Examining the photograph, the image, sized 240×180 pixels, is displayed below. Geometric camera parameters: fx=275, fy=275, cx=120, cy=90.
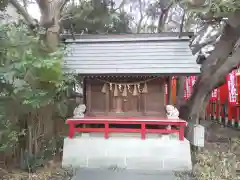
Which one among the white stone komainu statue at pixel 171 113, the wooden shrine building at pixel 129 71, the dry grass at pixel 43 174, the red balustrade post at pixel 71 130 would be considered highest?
the wooden shrine building at pixel 129 71

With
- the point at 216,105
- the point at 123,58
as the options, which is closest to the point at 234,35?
the point at 123,58

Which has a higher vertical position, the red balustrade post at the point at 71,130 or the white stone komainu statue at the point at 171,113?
the white stone komainu statue at the point at 171,113

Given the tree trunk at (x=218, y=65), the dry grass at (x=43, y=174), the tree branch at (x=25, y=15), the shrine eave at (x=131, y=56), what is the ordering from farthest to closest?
the tree trunk at (x=218, y=65)
the tree branch at (x=25, y=15)
the shrine eave at (x=131, y=56)
the dry grass at (x=43, y=174)

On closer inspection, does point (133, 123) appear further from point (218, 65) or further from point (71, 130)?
point (218, 65)

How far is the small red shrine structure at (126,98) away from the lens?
8.88 m

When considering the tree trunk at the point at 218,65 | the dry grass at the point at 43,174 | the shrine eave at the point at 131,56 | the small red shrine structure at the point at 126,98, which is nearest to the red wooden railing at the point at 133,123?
the small red shrine structure at the point at 126,98

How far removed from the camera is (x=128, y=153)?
887 centimetres

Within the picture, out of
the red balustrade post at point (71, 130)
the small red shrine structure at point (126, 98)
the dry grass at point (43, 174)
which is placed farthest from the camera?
the red balustrade post at point (71, 130)

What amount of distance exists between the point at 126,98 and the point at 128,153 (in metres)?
2.10

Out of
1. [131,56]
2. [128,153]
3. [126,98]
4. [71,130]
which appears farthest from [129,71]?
[71,130]

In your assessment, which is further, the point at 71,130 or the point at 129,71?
the point at 71,130

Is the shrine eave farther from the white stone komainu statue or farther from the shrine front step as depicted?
the shrine front step

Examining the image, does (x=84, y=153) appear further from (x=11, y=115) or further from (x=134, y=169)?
(x=11, y=115)

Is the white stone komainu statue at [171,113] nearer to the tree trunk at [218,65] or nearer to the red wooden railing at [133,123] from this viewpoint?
the red wooden railing at [133,123]
